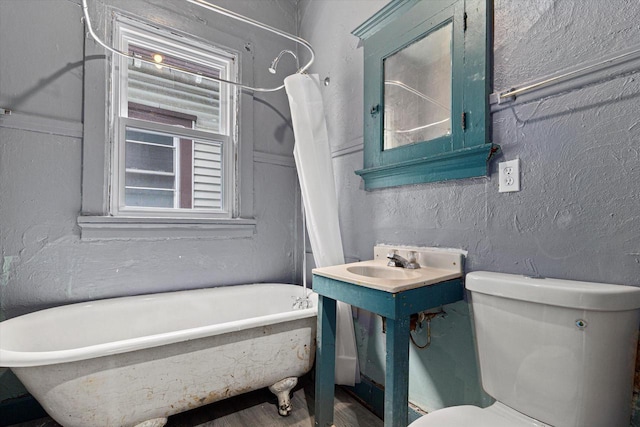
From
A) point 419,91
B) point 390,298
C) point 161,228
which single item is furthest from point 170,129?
point 390,298

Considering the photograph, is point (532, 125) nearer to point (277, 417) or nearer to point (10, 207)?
point (277, 417)

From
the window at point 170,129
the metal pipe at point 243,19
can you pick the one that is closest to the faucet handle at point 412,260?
the metal pipe at point 243,19

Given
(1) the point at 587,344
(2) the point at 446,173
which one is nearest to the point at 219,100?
(2) the point at 446,173

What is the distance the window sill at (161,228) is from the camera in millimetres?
1746

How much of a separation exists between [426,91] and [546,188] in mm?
703

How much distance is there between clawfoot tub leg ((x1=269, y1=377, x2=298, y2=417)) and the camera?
5.07 feet

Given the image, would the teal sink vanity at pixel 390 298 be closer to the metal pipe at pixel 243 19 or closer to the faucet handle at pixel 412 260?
the faucet handle at pixel 412 260

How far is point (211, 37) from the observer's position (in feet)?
7.05

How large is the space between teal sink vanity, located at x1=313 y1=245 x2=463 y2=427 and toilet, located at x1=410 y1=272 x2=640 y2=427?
166 mm

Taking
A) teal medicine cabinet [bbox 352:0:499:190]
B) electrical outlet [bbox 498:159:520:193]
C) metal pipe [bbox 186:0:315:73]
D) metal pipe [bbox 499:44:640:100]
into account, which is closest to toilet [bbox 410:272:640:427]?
electrical outlet [bbox 498:159:520:193]

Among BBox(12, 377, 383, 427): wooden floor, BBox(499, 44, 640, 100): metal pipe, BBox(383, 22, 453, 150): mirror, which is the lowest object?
BBox(12, 377, 383, 427): wooden floor

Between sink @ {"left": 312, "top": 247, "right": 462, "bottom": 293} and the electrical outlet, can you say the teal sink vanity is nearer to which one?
sink @ {"left": 312, "top": 247, "right": 462, "bottom": 293}

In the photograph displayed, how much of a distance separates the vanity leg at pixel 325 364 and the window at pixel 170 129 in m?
1.12

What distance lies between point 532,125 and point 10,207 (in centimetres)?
236
